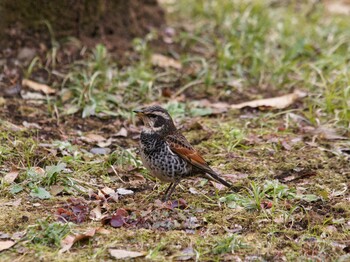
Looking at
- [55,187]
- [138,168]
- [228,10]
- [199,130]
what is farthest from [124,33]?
[55,187]

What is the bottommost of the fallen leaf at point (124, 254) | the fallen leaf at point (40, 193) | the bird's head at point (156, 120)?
the fallen leaf at point (124, 254)

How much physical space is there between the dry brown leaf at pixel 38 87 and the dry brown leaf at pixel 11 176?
2.25 metres

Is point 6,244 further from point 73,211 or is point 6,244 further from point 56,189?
point 56,189

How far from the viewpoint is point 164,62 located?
920 centimetres

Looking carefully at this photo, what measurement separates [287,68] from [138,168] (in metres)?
3.28

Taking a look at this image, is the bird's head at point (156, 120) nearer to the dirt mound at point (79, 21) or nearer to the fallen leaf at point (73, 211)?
the fallen leaf at point (73, 211)

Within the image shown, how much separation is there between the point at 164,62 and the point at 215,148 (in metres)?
2.49

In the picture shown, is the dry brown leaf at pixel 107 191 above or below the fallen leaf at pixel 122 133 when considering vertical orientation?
below

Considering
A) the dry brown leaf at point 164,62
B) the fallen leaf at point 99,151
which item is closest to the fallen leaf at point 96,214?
the fallen leaf at point 99,151

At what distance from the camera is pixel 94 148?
6918 mm

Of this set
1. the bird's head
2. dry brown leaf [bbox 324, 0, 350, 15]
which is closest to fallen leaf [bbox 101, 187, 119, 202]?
the bird's head

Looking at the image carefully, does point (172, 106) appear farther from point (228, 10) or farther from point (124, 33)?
point (228, 10)

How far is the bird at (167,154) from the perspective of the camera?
5750 mm

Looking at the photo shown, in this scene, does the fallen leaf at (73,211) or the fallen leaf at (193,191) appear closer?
the fallen leaf at (73,211)
